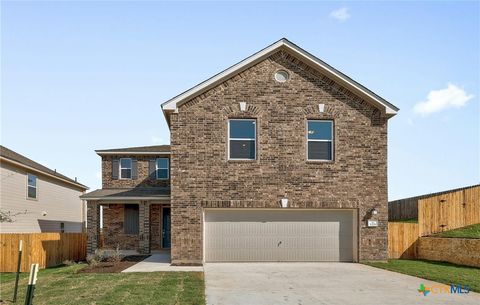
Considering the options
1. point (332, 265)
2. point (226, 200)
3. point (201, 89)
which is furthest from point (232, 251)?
point (201, 89)

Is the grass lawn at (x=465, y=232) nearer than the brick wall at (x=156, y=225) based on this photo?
Yes

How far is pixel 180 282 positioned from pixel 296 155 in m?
7.48

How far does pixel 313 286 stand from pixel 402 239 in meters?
9.82

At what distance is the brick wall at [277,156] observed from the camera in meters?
17.5

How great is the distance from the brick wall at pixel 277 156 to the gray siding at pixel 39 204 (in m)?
10.4

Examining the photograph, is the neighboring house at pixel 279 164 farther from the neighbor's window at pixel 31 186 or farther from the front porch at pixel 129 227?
the neighbor's window at pixel 31 186

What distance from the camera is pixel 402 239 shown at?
20.7 meters

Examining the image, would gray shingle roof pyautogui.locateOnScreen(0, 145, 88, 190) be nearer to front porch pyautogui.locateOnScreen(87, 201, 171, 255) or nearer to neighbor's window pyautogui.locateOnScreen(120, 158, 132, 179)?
neighbor's window pyautogui.locateOnScreen(120, 158, 132, 179)

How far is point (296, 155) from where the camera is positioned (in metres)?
18.0

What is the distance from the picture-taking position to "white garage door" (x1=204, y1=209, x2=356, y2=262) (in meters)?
18.0

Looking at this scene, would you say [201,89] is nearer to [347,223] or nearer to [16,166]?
[347,223]

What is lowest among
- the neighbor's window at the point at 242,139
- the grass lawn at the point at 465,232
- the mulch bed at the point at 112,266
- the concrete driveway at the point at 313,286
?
the mulch bed at the point at 112,266

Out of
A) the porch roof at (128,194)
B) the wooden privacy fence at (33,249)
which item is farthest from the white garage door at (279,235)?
the wooden privacy fence at (33,249)

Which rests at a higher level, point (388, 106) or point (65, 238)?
point (388, 106)
